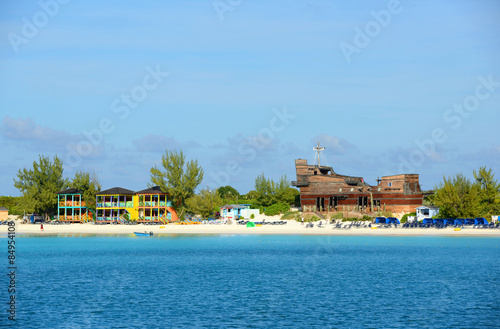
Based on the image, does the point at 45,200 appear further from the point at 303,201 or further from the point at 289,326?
the point at 289,326

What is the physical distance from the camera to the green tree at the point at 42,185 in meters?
88.2

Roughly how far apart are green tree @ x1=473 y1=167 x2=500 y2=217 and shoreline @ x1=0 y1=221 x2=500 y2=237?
31.4 ft

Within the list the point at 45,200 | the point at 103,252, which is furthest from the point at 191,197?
the point at 103,252

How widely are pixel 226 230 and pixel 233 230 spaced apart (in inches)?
40.5

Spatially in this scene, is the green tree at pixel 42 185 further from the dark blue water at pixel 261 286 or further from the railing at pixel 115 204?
the dark blue water at pixel 261 286

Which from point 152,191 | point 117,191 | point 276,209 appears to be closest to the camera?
point 117,191

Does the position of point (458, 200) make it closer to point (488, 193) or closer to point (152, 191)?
point (488, 193)

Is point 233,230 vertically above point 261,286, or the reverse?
point 233,230

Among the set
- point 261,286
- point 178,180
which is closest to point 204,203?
point 178,180

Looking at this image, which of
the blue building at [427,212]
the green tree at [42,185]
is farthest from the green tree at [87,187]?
the blue building at [427,212]

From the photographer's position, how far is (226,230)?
7631 centimetres

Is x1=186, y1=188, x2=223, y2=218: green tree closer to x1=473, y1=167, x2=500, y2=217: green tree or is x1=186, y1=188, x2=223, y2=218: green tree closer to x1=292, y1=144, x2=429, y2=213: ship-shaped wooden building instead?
x1=292, y1=144, x2=429, y2=213: ship-shaped wooden building

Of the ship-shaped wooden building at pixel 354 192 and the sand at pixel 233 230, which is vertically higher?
the ship-shaped wooden building at pixel 354 192

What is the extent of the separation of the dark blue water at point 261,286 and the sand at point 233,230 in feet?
23.6
